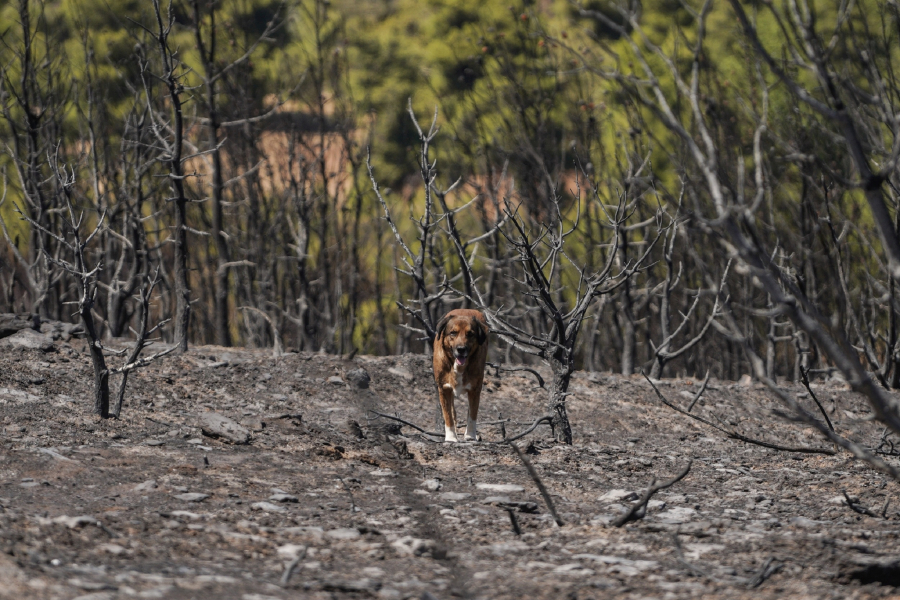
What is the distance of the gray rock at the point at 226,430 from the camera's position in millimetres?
7850

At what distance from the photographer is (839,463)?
27.6ft

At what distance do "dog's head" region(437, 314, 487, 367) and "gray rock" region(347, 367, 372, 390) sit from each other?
10.7 feet

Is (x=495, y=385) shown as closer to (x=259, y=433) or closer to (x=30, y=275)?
(x=259, y=433)

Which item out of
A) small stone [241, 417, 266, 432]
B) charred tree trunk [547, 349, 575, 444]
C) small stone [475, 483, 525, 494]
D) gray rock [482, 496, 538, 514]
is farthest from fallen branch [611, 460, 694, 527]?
small stone [241, 417, 266, 432]

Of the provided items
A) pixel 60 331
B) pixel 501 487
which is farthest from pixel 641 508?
pixel 60 331

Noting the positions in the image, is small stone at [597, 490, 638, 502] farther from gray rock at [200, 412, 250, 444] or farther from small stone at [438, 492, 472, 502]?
gray rock at [200, 412, 250, 444]

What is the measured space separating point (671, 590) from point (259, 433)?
479 cm

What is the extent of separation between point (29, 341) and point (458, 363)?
636cm

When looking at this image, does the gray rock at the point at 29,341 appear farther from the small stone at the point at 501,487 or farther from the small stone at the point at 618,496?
the small stone at the point at 618,496

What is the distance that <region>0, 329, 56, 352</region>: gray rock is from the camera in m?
11.8

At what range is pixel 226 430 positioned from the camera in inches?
314

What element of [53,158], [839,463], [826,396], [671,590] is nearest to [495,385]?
[826,396]

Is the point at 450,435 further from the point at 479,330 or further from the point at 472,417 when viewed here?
the point at 479,330

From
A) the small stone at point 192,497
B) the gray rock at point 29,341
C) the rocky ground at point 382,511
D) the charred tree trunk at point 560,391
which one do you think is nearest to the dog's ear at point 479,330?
the charred tree trunk at point 560,391
